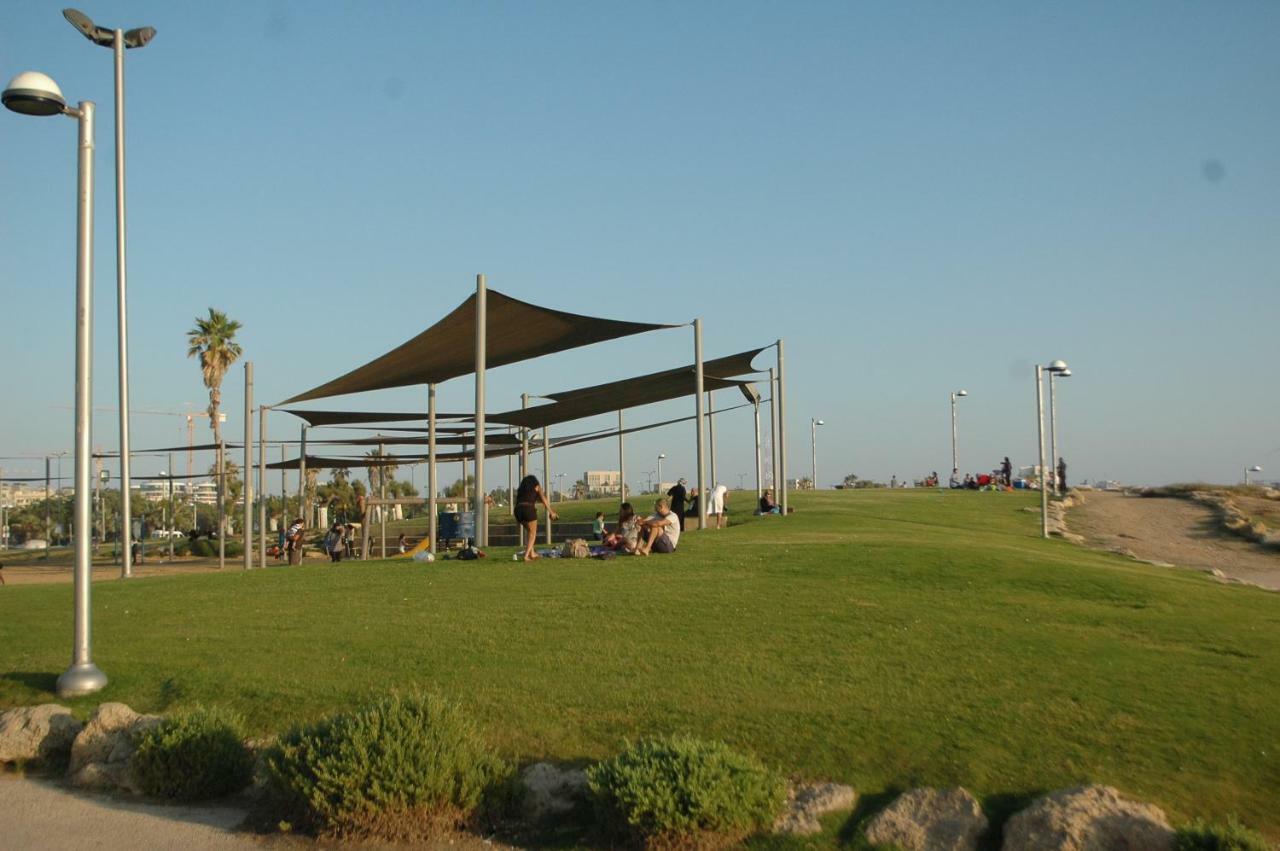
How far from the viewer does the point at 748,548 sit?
552 inches

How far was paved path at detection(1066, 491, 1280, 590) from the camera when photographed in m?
22.4

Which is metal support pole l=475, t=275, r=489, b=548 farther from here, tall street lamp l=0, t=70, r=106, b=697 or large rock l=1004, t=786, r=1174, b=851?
large rock l=1004, t=786, r=1174, b=851

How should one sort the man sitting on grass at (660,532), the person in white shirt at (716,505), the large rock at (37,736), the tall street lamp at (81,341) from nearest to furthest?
the large rock at (37,736) < the tall street lamp at (81,341) < the man sitting on grass at (660,532) < the person in white shirt at (716,505)

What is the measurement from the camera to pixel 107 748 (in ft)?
25.2

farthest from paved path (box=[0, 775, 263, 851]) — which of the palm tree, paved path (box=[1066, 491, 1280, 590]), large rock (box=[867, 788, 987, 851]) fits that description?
the palm tree

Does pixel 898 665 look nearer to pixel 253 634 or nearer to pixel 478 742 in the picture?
pixel 478 742

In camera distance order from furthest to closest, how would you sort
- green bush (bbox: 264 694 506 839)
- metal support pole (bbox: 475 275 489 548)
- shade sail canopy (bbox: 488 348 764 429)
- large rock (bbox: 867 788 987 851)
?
shade sail canopy (bbox: 488 348 764 429), metal support pole (bbox: 475 275 489 548), green bush (bbox: 264 694 506 839), large rock (bbox: 867 788 987 851)

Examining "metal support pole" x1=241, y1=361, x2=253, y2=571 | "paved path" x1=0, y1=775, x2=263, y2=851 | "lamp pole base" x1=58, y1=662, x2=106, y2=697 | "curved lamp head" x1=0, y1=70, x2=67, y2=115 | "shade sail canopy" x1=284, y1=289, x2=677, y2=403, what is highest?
"curved lamp head" x1=0, y1=70, x2=67, y2=115

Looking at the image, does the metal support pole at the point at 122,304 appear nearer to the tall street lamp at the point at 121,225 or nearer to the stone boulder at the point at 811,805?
the tall street lamp at the point at 121,225

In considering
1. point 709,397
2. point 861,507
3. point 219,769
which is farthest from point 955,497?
point 219,769

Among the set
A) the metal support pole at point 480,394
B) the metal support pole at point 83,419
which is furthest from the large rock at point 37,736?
the metal support pole at point 480,394

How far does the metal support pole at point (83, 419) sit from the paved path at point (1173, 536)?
17.1 meters

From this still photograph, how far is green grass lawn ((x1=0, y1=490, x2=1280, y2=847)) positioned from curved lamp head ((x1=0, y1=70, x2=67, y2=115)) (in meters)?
4.63

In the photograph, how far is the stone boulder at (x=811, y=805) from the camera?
18.8ft
